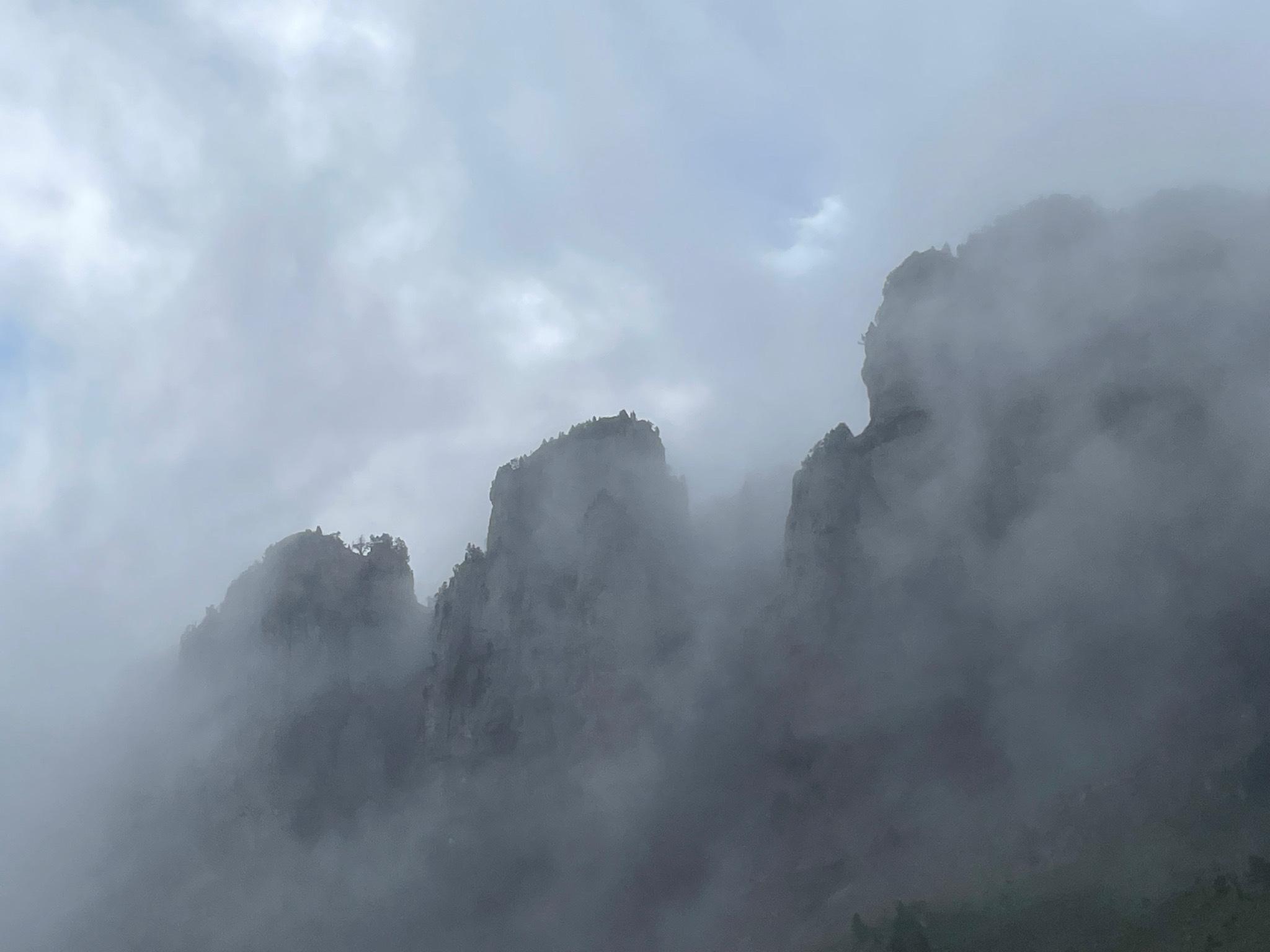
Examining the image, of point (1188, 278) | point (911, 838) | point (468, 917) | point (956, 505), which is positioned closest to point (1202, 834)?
point (911, 838)

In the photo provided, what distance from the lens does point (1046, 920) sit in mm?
126750

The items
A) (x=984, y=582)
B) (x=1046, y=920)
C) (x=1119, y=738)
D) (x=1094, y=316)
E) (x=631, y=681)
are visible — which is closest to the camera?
(x=1046, y=920)

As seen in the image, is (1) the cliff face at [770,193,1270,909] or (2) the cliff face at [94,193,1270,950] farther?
(1) the cliff face at [770,193,1270,909]

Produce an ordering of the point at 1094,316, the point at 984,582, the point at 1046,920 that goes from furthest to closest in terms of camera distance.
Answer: the point at 1094,316, the point at 984,582, the point at 1046,920

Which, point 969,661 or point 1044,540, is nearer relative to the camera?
point 969,661

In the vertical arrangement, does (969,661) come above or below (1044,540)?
below

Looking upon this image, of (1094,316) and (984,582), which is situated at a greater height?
(1094,316)

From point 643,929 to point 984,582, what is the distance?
69486 mm

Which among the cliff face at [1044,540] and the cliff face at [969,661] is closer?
the cliff face at [969,661]

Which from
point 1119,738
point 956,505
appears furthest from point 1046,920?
point 956,505

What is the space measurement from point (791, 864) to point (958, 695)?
107 ft

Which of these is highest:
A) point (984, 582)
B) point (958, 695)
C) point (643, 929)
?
point (984, 582)

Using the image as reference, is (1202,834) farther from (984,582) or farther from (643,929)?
(643,929)

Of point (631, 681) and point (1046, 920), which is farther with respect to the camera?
point (631, 681)
